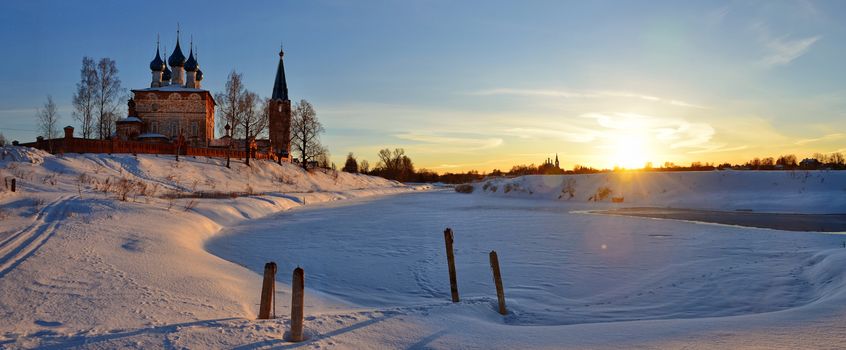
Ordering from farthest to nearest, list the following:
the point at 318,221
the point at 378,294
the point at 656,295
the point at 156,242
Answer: the point at 318,221
the point at 156,242
the point at 378,294
the point at 656,295

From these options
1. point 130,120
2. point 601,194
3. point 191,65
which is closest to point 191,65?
point 191,65

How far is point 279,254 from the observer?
1110 centimetres

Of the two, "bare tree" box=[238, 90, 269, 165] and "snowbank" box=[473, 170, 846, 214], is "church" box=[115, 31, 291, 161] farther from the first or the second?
"snowbank" box=[473, 170, 846, 214]

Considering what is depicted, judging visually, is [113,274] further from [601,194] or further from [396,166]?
[396,166]

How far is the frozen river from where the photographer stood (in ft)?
22.9

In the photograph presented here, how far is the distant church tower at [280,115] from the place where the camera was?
194ft

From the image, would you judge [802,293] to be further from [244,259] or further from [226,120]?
[226,120]

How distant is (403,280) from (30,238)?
700cm

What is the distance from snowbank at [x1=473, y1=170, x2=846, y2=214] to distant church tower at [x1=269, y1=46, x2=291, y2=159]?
3662cm

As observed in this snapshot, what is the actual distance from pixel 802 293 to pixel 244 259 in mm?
10288

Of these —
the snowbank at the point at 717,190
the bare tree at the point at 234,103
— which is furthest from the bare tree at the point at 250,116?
the snowbank at the point at 717,190

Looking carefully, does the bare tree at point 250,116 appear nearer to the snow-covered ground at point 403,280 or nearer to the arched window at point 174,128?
the arched window at point 174,128

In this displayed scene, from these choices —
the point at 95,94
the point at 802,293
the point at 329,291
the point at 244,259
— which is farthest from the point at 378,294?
the point at 95,94

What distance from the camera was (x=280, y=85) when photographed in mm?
64062
